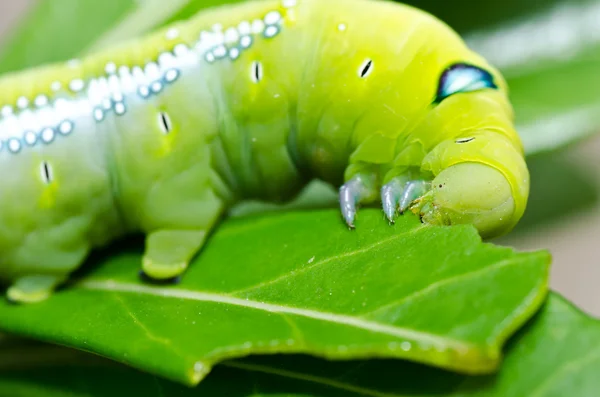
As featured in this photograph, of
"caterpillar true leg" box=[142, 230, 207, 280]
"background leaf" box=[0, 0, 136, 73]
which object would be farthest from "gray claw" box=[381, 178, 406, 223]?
"background leaf" box=[0, 0, 136, 73]

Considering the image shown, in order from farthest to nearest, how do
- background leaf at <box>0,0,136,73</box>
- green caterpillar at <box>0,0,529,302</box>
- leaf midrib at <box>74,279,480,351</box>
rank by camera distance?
background leaf at <box>0,0,136,73</box>, green caterpillar at <box>0,0,529,302</box>, leaf midrib at <box>74,279,480,351</box>

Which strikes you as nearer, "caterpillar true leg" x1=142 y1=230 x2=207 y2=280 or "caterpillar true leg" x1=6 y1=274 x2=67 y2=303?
"caterpillar true leg" x1=142 y1=230 x2=207 y2=280

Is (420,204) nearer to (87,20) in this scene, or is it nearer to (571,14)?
(571,14)

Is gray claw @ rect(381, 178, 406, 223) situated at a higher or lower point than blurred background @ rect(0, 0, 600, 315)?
higher

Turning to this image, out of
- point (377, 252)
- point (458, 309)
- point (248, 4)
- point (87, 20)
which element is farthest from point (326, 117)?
point (87, 20)

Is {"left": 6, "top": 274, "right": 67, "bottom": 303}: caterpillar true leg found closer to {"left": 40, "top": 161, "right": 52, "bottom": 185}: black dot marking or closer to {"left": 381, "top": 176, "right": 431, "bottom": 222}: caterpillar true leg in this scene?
{"left": 40, "top": 161, "right": 52, "bottom": 185}: black dot marking

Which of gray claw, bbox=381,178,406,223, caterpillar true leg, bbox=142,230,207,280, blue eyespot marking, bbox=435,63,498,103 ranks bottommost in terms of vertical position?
caterpillar true leg, bbox=142,230,207,280

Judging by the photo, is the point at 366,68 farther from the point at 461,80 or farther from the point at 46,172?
the point at 46,172

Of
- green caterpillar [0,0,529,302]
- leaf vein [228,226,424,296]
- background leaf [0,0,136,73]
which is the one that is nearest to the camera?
leaf vein [228,226,424,296]
